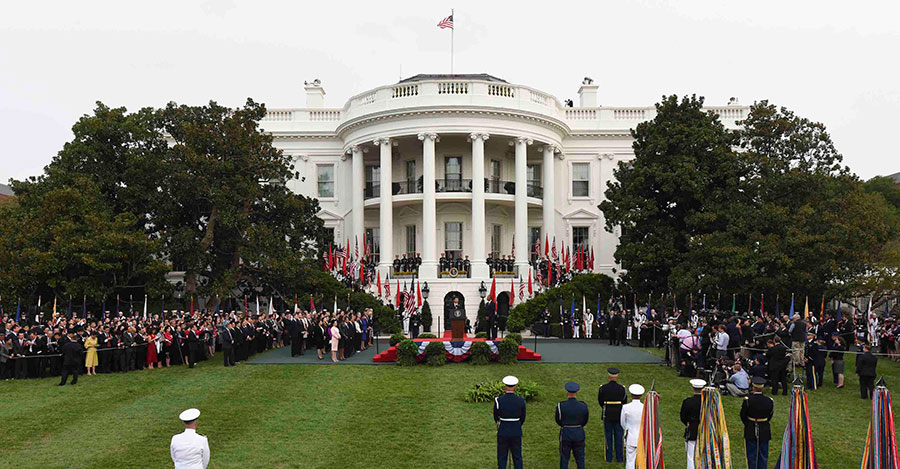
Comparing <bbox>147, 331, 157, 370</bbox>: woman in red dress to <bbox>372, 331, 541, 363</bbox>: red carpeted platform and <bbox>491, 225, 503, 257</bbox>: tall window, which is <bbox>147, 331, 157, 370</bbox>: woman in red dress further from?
<bbox>491, 225, 503, 257</bbox>: tall window

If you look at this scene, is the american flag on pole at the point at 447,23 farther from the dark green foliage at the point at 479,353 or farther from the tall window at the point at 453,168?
the dark green foliage at the point at 479,353

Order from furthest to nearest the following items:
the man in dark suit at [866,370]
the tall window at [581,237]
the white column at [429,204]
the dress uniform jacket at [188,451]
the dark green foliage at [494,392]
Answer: the tall window at [581,237] < the white column at [429,204] < the man in dark suit at [866,370] < the dark green foliage at [494,392] < the dress uniform jacket at [188,451]

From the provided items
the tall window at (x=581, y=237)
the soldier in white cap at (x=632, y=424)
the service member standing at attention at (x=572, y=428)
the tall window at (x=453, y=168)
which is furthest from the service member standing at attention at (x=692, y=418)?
the tall window at (x=581, y=237)

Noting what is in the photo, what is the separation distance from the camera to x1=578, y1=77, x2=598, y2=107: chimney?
45.5 m

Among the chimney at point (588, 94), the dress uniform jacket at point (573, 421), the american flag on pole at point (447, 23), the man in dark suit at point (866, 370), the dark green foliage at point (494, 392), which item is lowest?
the dark green foliage at point (494, 392)

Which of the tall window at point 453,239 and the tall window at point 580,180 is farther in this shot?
the tall window at point 580,180

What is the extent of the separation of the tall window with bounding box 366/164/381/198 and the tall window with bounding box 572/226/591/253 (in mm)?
11742

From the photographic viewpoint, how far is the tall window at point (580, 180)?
43219mm

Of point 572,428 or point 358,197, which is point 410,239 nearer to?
point 358,197

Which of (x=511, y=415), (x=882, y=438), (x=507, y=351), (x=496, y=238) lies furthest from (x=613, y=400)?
(x=496, y=238)

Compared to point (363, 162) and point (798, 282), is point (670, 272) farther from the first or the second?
point (363, 162)

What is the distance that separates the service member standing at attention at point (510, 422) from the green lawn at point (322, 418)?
44.8 inches

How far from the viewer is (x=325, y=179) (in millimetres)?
43562

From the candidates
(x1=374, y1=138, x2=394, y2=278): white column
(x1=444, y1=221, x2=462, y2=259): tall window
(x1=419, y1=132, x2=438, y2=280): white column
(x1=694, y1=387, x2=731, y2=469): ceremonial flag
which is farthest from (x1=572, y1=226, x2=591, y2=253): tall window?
(x1=694, y1=387, x2=731, y2=469): ceremonial flag
